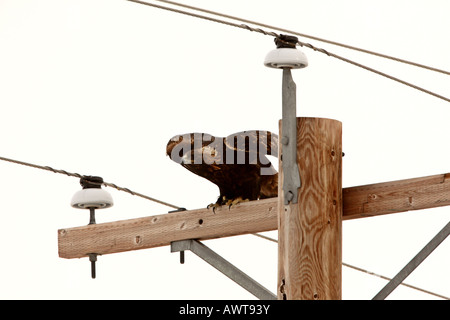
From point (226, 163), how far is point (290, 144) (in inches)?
52.2

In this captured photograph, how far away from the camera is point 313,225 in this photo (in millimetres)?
8312

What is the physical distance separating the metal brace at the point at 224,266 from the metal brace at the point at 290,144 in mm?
686

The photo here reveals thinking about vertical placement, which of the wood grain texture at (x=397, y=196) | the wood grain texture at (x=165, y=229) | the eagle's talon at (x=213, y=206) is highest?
the eagle's talon at (x=213, y=206)

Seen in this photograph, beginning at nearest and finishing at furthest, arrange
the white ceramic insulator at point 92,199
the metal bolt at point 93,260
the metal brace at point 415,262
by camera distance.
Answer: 1. the metal brace at point 415,262
2. the metal bolt at point 93,260
3. the white ceramic insulator at point 92,199

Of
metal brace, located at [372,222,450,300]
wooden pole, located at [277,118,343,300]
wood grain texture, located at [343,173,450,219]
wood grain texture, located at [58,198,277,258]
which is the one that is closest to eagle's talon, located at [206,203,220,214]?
wood grain texture, located at [58,198,277,258]

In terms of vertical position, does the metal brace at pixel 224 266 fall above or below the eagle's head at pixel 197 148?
below

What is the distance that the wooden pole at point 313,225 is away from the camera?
8.30m

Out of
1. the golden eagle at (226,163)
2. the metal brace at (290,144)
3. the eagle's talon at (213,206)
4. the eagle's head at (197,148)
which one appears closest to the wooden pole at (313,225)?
the metal brace at (290,144)

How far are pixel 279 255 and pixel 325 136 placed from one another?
2.47 ft

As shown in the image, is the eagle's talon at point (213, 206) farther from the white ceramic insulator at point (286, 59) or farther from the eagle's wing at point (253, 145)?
the white ceramic insulator at point (286, 59)

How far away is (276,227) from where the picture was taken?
29.0 feet
